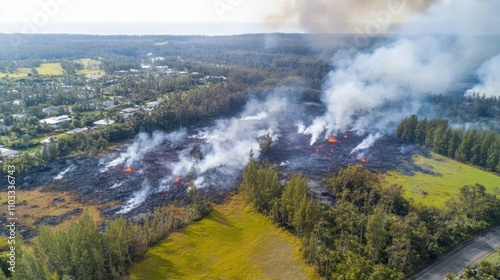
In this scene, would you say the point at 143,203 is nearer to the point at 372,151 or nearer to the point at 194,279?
the point at 194,279

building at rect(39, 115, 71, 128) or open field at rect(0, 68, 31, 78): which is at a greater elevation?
open field at rect(0, 68, 31, 78)

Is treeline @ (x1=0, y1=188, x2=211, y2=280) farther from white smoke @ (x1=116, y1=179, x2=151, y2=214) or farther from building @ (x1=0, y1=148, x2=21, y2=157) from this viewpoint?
building @ (x1=0, y1=148, x2=21, y2=157)

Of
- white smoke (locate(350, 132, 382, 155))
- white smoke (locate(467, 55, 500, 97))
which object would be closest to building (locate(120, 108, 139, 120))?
white smoke (locate(350, 132, 382, 155))

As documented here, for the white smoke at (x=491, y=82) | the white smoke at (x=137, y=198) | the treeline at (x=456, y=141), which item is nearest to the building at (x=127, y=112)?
the white smoke at (x=137, y=198)

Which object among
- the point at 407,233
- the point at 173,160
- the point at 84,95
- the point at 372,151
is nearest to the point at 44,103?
the point at 84,95

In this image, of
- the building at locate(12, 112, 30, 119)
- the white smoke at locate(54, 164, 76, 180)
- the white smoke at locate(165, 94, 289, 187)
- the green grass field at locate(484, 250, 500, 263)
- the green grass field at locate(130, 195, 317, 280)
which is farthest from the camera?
the building at locate(12, 112, 30, 119)

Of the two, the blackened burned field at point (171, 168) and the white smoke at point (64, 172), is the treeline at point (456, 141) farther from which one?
the white smoke at point (64, 172)
